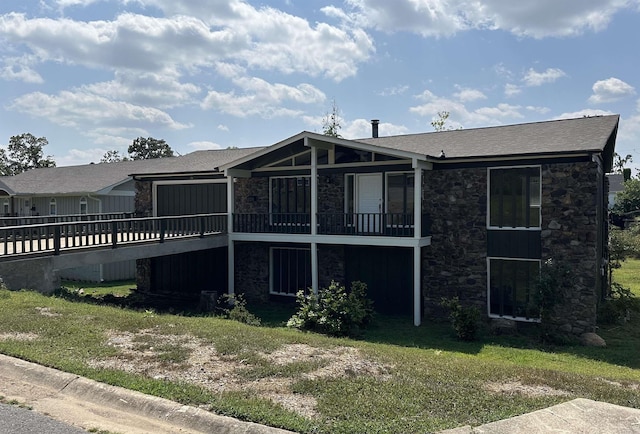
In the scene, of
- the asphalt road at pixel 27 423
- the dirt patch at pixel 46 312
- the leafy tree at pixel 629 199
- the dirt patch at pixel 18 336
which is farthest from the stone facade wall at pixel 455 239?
the leafy tree at pixel 629 199

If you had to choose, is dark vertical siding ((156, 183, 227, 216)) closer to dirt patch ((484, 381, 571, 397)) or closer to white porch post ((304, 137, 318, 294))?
white porch post ((304, 137, 318, 294))

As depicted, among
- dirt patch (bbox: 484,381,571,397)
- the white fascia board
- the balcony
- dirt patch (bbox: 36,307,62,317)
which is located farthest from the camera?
the balcony

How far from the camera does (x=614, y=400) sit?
5945 mm

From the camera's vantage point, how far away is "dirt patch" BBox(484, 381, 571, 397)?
5922mm

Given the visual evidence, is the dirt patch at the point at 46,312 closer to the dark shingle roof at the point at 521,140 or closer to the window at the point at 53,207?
the dark shingle roof at the point at 521,140

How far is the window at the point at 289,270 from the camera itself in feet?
53.2

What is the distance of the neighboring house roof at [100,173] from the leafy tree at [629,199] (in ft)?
106

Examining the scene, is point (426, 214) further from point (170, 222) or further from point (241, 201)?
point (170, 222)

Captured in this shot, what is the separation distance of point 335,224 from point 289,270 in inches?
112

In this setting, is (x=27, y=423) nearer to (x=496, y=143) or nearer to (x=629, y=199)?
(x=496, y=143)

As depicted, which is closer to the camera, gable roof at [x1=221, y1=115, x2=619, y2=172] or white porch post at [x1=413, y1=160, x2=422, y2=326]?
gable roof at [x1=221, y1=115, x2=619, y2=172]

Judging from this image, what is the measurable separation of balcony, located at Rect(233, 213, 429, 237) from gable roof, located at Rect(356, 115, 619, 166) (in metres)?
2.04

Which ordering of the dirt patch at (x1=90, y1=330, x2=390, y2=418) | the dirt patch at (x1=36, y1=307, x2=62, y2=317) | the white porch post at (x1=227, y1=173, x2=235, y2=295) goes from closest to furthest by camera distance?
1. the dirt patch at (x1=90, y1=330, x2=390, y2=418)
2. the dirt patch at (x1=36, y1=307, x2=62, y2=317)
3. the white porch post at (x1=227, y1=173, x2=235, y2=295)

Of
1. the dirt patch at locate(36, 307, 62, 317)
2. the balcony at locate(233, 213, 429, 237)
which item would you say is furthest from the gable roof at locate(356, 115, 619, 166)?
the dirt patch at locate(36, 307, 62, 317)
